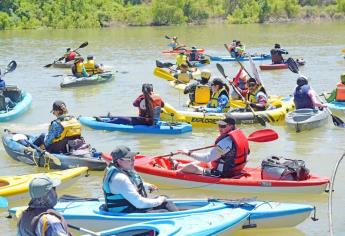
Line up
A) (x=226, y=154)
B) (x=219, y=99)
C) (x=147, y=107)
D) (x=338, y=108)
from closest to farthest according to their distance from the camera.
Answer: (x=226, y=154) → (x=147, y=107) → (x=219, y=99) → (x=338, y=108)

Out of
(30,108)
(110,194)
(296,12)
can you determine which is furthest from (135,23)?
(110,194)

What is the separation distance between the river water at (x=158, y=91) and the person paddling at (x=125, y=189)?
Answer: 136cm

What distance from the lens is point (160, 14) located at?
64.6 metres

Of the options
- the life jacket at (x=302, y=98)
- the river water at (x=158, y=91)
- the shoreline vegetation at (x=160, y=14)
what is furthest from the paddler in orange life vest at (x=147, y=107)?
the shoreline vegetation at (x=160, y=14)

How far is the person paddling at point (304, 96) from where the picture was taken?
15172 mm

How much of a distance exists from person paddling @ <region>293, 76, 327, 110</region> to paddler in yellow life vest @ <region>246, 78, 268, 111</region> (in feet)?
2.74

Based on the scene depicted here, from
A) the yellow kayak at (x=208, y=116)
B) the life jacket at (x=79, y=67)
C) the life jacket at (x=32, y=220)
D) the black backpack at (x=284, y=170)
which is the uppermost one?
the life jacket at (x=32, y=220)

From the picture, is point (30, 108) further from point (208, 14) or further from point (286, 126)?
point (208, 14)

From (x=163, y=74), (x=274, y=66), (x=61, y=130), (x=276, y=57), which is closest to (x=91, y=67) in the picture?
(x=163, y=74)

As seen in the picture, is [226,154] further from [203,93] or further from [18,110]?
[18,110]

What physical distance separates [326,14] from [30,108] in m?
48.7

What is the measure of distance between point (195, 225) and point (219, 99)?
7.76 metres

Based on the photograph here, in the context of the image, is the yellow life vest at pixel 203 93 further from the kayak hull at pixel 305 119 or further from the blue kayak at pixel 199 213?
the blue kayak at pixel 199 213

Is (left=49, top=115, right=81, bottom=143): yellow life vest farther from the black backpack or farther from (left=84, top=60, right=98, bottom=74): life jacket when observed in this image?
(left=84, top=60, right=98, bottom=74): life jacket
